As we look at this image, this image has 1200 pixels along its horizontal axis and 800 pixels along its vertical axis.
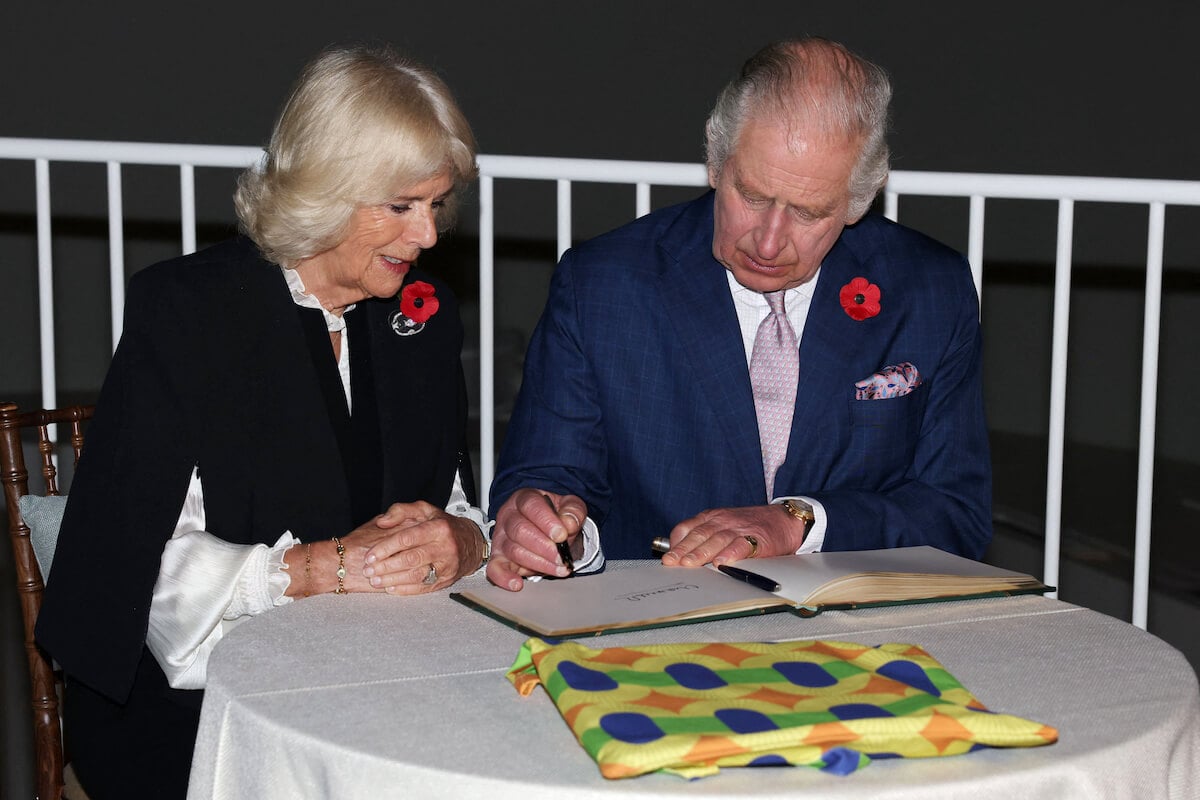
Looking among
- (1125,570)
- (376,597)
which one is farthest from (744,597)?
(1125,570)

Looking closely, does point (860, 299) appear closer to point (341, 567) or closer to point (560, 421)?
point (560, 421)

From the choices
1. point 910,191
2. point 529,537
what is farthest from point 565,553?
point 910,191

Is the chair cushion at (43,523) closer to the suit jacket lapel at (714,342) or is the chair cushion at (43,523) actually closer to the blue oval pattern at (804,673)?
the suit jacket lapel at (714,342)

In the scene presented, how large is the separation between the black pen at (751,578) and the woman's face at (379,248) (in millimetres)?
746

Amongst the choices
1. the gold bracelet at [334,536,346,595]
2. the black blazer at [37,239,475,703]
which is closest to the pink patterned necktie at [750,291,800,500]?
the black blazer at [37,239,475,703]

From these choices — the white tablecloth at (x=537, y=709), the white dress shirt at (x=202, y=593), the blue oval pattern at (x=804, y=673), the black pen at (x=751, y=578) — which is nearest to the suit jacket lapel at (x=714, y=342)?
the black pen at (x=751, y=578)

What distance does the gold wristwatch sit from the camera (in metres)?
1.87

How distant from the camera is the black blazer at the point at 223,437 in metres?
1.89

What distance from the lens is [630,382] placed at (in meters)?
2.08

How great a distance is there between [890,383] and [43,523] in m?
1.24

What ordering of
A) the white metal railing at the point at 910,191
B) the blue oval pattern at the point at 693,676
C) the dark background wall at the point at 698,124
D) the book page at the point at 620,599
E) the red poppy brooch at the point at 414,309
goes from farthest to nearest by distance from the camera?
the dark background wall at the point at 698,124 → the white metal railing at the point at 910,191 → the red poppy brooch at the point at 414,309 → the book page at the point at 620,599 → the blue oval pattern at the point at 693,676

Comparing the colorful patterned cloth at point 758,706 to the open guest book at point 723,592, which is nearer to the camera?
the colorful patterned cloth at point 758,706

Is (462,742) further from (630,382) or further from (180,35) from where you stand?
(180,35)

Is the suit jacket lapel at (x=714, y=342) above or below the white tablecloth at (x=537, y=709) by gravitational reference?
above
